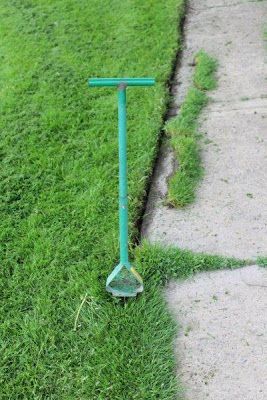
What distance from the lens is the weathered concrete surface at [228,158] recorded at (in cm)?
277

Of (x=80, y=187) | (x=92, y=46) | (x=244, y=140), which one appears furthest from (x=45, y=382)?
(x=92, y=46)

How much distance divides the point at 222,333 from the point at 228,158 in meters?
1.26

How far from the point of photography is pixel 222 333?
2320 mm

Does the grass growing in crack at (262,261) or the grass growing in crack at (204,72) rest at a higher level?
the grass growing in crack at (204,72)

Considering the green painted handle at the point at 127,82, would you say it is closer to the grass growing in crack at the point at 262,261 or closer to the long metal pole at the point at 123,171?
the long metal pole at the point at 123,171

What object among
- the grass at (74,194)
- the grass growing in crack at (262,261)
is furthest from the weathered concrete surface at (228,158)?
the grass at (74,194)

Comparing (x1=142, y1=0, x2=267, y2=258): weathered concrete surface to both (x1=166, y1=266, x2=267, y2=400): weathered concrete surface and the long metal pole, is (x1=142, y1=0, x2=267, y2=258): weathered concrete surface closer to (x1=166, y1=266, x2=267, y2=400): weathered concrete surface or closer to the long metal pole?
(x1=166, y1=266, x2=267, y2=400): weathered concrete surface

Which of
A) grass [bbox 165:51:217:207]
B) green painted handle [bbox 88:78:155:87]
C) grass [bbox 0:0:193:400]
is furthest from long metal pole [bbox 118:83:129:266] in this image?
grass [bbox 165:51:217:207]

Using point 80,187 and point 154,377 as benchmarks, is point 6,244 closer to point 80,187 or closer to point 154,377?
point 80,187

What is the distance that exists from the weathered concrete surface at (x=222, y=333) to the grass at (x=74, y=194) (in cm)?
9

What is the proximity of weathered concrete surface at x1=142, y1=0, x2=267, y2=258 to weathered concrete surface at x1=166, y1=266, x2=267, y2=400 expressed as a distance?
205mm

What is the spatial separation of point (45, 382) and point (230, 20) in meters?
3.72

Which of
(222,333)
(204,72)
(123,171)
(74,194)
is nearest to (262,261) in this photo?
(222,333)

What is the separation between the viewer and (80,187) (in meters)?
3.09
